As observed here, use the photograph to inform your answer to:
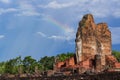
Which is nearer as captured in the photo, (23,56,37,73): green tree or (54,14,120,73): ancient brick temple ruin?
(54,14,120,73): ancient brick temple ruin

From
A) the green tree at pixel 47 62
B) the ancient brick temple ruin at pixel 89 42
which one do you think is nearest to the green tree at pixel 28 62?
the green tree at pixel 47 62

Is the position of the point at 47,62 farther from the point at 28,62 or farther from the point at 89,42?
the point at 89,42

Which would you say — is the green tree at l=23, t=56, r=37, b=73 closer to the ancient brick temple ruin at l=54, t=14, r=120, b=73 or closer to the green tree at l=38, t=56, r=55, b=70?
the green tree at l=38, t=56, r=55, b=70

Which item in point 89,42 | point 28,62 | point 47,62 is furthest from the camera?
point 47,62

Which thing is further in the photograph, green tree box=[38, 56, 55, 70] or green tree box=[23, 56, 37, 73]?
green tree box=[38, 56, 55, 70]

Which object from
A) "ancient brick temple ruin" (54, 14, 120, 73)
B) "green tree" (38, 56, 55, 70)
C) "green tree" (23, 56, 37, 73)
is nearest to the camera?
"ancient brick temple ruin" (54, 14, 120, 73)

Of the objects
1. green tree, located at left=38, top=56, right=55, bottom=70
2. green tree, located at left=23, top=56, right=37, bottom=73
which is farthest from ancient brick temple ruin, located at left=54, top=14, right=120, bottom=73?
green tree, located at left=38, top=56, right=55, bottom=70

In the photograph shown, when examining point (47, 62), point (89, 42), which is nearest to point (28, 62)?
point (47, 62)

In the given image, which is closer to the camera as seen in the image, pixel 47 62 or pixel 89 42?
pixel 89 42

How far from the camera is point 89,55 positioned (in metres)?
90.8

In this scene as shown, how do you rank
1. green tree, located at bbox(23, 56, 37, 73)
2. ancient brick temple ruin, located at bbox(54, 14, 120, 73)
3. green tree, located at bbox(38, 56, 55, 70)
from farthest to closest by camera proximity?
green tree, located at bbox(38, 56, 55, 70), green tree, located at bbox(23, 56, 37, 73), ancient brick temple ruin, located at bbox(54, 14, 120, 73)

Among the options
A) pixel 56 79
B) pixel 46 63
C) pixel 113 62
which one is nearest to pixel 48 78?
pixel 56 79

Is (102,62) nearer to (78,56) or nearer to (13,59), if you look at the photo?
(78,56)

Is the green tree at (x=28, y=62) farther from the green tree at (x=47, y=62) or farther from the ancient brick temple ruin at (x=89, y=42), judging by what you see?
the ancient brick temple ruin at (x=89, y=42)
